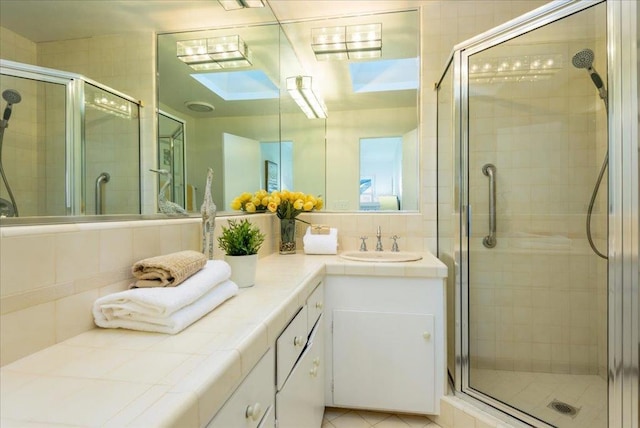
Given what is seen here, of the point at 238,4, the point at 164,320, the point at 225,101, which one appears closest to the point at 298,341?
the point at 164,320

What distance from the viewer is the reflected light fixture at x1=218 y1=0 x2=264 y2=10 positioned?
5.28ft

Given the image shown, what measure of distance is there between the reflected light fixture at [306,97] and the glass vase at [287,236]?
0.94m

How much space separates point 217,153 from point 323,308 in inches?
36.6

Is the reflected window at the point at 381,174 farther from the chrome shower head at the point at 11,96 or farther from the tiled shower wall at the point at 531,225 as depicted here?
the chrome shower head at the point at 11,96

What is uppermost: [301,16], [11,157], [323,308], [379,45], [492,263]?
[301,16]

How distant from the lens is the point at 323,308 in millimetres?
1472

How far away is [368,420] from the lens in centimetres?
157

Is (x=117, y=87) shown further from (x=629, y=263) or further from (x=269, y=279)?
(x=629, y=263)

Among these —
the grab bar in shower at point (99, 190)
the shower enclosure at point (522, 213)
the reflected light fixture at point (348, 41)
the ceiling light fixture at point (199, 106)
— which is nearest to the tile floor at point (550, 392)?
the shower enclosure at point (522, 213)

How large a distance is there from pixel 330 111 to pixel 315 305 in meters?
1.56

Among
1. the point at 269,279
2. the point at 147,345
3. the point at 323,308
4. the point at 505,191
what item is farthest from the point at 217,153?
the point at 505,191

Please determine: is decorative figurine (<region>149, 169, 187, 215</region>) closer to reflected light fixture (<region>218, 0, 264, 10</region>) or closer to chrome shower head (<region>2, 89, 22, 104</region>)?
chrome shower head (<region>2, 89, 22, 104</region>)

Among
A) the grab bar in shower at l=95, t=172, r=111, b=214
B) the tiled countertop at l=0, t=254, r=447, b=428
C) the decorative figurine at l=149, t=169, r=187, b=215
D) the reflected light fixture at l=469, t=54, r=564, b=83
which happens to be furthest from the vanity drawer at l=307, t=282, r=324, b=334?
the reflected light fixture at l=469, t=54, r=564, b=83

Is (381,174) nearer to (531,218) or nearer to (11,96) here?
(531,218)
